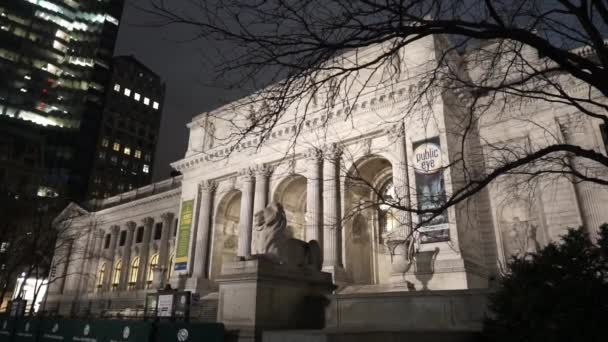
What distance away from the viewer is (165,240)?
1583 inches

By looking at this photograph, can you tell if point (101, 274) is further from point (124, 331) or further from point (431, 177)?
Answer: point (124, 331)

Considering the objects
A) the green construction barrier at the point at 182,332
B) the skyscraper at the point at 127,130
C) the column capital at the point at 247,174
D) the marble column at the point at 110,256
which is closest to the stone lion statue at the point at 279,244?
the green construction barrier at the point at 182,332

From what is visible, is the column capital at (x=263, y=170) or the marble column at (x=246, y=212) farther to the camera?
the column capital at (x=263, y=170)

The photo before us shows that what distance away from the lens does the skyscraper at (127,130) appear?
80188 millimetres

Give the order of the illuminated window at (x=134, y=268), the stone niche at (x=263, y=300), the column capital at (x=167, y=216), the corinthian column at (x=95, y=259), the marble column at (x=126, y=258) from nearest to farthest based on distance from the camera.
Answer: the stone niche at (x=263, y=300) < the column capital at (x=167, y=216) < the marble column at (x=126, y=258) < the illuminated window at (x=134, y=268) < the corinthian column at (x=95, y=259)

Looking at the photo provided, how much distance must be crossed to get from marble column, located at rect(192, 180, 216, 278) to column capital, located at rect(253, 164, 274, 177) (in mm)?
5201

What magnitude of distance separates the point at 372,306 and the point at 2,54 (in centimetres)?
8676

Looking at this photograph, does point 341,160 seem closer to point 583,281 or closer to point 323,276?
point 323,276

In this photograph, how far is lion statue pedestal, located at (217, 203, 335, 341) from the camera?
26.7 feet

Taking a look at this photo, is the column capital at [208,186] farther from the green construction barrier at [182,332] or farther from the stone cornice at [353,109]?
the green construction barrier at [182,332]

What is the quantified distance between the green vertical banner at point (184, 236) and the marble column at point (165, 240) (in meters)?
7.66

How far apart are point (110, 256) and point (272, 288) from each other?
43208 mm

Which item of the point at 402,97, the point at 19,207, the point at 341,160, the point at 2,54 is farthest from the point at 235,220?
the point at 2,54

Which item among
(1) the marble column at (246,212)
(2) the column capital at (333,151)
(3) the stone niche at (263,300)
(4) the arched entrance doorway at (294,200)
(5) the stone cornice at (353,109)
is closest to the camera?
(3) the stone niche at (263,300)
